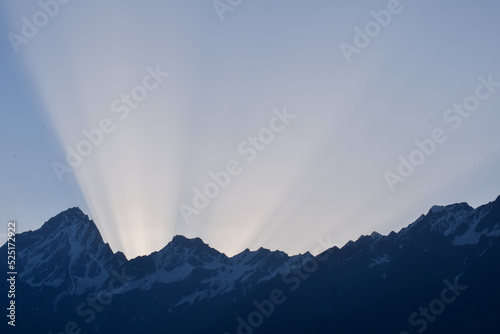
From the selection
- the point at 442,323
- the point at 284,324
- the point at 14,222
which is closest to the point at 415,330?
the point at 442,323

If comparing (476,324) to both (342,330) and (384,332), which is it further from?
(342,330)

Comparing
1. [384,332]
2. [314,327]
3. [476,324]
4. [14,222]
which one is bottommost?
[476,324]

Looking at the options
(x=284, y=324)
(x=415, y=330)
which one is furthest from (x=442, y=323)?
(x=284, y=324)

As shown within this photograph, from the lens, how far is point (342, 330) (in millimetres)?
192375

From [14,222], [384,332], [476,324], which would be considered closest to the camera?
[14,222]

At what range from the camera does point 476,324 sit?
185250 mm

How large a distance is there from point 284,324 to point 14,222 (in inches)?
4495

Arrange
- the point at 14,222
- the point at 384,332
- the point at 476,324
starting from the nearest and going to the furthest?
the point at 14,222 < the point at 476,324 < the point at 384,332

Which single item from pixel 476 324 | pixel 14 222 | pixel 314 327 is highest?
pixel 14 222

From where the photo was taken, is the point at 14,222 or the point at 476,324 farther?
the point at 476,324

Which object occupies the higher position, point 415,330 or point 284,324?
point 284,324

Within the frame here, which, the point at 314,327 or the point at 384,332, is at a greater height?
the point at 314,327

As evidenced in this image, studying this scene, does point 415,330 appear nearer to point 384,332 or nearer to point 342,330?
point 384,332

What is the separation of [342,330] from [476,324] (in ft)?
154
